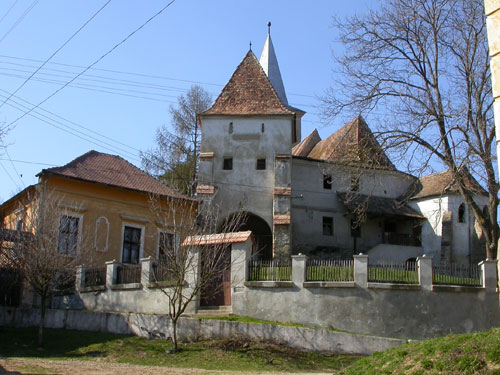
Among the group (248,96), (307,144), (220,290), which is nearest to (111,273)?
(220,290)

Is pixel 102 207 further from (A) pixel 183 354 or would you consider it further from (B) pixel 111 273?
(A) pixel 183 354

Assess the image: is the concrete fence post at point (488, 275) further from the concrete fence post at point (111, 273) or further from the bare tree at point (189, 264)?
the concrete fence post at point (111, 273)

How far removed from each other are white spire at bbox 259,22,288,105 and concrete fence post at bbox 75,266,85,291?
29.7 m

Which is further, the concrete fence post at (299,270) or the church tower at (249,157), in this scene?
the church tower at (249,157)

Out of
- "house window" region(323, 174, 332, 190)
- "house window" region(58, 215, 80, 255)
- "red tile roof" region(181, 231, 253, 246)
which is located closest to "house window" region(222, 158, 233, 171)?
"house window" region(323, 174, 332, 190)

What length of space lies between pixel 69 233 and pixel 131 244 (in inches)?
147

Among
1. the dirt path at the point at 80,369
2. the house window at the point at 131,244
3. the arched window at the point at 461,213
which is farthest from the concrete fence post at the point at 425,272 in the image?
the arched window at the point at 461,213

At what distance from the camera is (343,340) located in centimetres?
1791

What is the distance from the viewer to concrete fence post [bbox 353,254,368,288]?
20375 millimetres

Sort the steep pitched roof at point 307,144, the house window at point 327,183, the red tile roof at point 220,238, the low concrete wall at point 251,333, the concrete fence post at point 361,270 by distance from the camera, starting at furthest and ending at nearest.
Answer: the steep pitched roof at point 307,144, the house window at point 327,183, the concrete fence post at point 361,270, the red tile roof at point 220,238, the low concrete wall at point 251,333

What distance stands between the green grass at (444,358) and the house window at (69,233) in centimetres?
1607

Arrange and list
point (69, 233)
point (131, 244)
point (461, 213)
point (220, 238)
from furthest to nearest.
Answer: point (461, 213) → point (131, 244) → point (69, 233) → point (220, 238)

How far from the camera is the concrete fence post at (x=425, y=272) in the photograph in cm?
2075

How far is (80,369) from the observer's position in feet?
44.3
